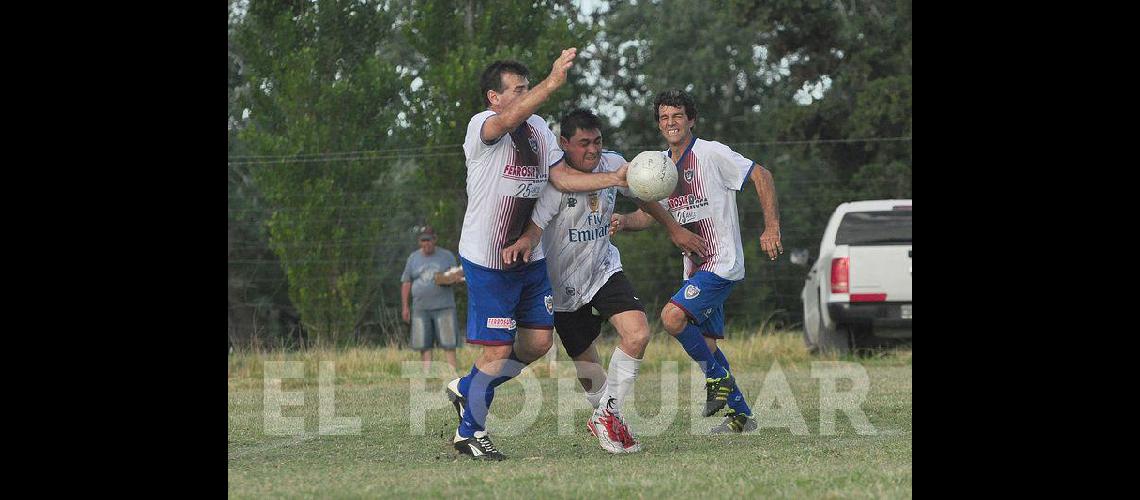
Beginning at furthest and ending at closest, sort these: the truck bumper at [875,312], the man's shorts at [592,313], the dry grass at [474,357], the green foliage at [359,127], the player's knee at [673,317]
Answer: the green foliage at [359,127]
the truck bumper at [875,312]
the dry grass at [474,357]
the player's knee at [673,317]
the man's shorts at [592,313]

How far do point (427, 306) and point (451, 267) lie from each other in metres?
0.66

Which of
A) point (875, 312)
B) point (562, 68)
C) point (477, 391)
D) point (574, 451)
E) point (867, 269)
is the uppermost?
point (562, 68)

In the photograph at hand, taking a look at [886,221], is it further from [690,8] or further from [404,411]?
[690,8]

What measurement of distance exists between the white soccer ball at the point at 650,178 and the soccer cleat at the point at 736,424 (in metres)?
2.00

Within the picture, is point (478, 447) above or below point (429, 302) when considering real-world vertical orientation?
below

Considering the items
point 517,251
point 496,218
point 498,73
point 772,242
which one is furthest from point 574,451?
point 498,73

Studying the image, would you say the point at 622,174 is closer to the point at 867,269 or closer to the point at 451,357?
the point at 451,357

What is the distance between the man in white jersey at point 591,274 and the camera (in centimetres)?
769

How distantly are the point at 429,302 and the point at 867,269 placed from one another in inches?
196

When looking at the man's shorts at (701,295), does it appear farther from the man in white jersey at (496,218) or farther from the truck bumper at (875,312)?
the truck bumper at (875,312)

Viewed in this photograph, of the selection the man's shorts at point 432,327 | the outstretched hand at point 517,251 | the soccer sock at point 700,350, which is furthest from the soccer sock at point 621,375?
the man's shorts at point 432,327

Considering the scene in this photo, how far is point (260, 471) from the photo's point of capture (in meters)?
6.86

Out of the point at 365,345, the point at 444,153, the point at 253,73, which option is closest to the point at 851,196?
the point at 444,153

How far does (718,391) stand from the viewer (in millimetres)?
8727
